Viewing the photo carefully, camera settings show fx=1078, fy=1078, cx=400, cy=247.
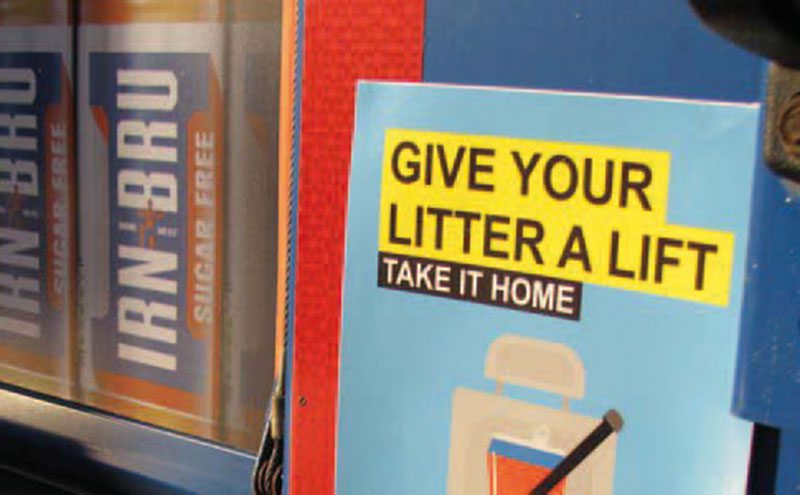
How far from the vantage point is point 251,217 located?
1538 mm

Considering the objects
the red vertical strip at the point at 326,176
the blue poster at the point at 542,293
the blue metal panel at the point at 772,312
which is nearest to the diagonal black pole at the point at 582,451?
the blue poster at the point at 542,293

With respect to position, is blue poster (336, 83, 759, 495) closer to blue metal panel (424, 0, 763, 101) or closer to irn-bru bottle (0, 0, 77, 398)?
blue metal panel (424, 0, 763, 101)

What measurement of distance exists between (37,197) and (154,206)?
26 cm

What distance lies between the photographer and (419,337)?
1.10m

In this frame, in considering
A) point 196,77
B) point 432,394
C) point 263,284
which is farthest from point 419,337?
point 196,77

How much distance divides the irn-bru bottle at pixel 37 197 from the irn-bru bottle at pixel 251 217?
0.32m

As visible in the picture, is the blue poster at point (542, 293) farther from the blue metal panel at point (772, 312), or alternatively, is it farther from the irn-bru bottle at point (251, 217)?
the irn-bru bottle at point (251, 217)

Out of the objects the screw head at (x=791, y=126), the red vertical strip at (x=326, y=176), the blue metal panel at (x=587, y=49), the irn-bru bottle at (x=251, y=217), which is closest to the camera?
the screw head at (x=791, y=126)

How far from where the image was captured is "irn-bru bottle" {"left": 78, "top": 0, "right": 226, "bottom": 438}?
1562 millimetres

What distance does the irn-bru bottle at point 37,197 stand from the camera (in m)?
1.71

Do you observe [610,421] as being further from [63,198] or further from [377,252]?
[63,198]

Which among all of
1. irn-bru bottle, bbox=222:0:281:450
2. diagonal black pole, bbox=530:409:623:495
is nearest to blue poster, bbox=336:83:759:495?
diagonal black pole, bbox=530:409:623:495

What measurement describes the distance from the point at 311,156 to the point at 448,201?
0.60ft

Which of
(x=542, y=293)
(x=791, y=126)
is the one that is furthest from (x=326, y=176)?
(x=791, y=126)
